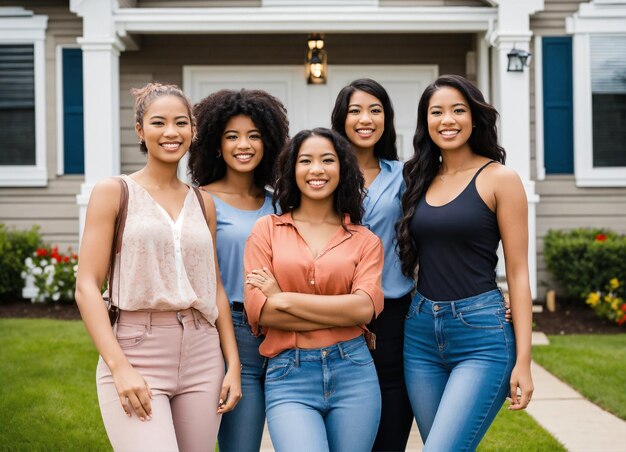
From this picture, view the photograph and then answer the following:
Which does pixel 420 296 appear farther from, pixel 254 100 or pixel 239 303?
pixel 254 100

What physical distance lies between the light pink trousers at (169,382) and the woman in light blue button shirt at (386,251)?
0.79 meters

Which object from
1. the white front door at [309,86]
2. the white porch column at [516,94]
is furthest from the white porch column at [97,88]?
the white porch column at [516,94]

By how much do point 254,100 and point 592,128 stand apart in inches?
270

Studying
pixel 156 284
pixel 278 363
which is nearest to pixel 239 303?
pixel 278 363

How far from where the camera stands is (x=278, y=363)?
2863mm

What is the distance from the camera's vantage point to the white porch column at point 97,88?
335 inches

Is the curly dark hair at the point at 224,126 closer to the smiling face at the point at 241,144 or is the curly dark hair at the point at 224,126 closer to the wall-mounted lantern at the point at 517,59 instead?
the smiling face at the point at 241,144

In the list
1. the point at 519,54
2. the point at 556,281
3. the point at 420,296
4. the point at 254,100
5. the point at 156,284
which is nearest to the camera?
the point at 156,284

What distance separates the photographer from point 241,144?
130 inches

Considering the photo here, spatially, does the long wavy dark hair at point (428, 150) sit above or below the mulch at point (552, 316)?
above

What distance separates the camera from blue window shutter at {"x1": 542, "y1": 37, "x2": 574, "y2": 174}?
29.9 ft

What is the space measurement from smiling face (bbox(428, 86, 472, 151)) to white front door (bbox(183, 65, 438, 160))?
6.47 metres

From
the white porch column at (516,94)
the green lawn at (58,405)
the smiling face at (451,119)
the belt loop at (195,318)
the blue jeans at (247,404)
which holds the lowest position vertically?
the green lawn at (58,405)

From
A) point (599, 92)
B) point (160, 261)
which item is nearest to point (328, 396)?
point (160, 261)
